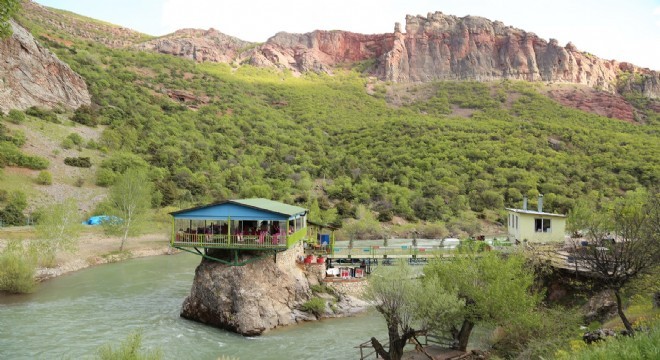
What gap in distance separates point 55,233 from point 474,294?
3136 cm

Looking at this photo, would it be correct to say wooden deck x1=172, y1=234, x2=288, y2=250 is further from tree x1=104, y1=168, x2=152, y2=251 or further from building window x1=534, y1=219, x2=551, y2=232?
tree x1=104, y1=168, x2=152, y2=251

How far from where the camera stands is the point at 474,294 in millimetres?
16594

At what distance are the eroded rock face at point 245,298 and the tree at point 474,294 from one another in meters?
7.73

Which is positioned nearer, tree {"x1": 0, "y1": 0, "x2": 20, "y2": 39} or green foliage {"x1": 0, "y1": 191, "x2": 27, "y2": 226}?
tree {"x1": 0, "y1": 0, "x2": 20, "y2": 39}

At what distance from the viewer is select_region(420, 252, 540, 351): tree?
16.0 m

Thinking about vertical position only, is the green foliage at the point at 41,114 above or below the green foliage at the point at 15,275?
above

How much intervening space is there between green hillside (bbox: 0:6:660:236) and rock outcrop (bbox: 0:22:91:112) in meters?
4.54

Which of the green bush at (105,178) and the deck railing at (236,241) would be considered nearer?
the deck railing at (236,241)

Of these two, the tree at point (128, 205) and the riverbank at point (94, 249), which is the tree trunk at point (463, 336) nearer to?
the riverbank at point (94, 249)

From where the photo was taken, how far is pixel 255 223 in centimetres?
2334

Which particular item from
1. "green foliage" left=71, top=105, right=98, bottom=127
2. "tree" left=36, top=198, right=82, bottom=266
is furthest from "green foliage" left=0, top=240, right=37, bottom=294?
"green foliage" left=71, top=105, right=98, bottom=127

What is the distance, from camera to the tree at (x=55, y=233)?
3297cm

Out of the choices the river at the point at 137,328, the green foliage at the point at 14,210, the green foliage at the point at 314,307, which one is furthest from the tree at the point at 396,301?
the green foliage at the point at 14,210

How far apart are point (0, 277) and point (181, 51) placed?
121 meters
